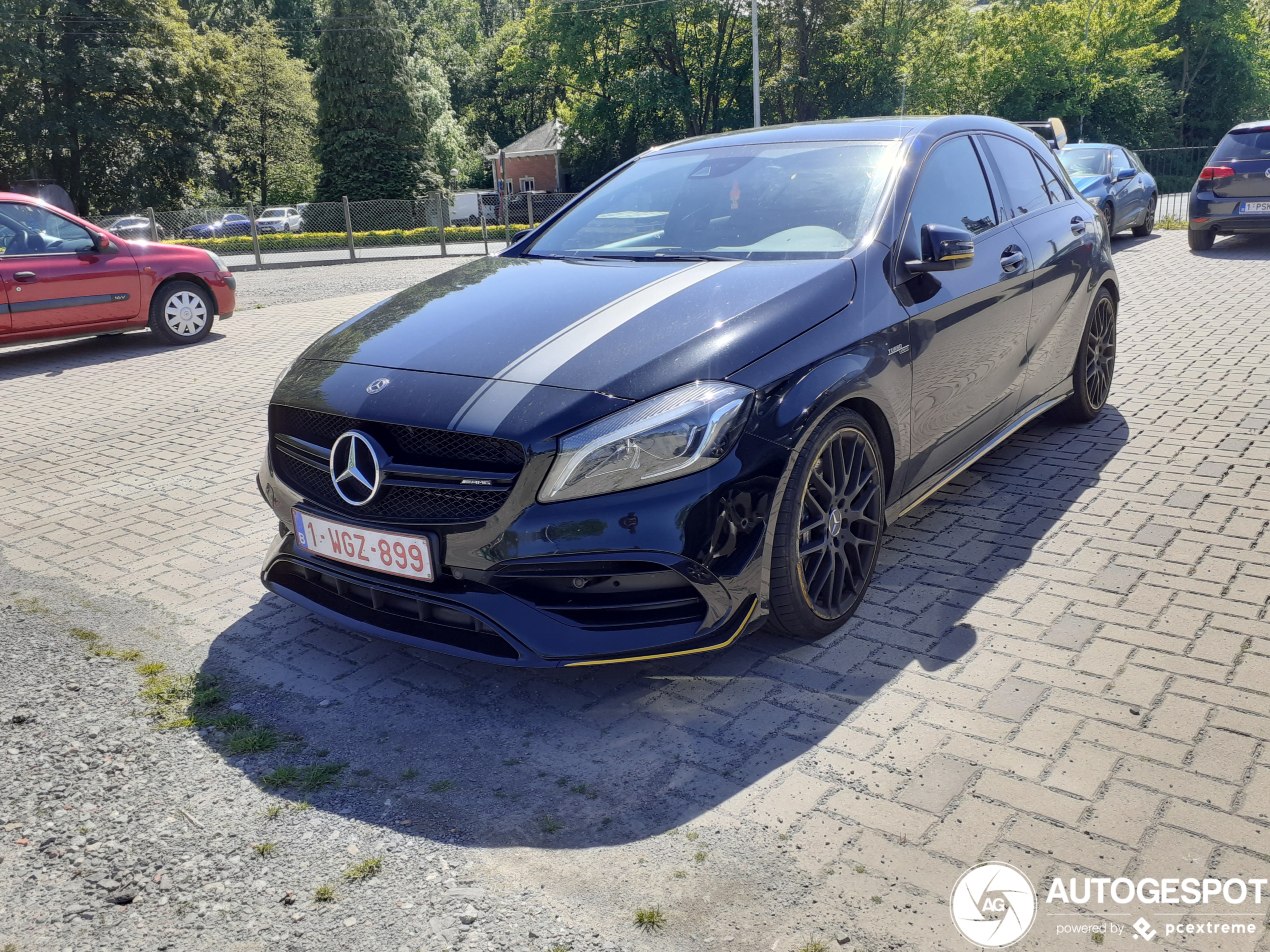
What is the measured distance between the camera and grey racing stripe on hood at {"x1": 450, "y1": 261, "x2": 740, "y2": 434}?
3010mm

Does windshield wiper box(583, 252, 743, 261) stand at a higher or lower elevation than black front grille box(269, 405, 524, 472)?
higher

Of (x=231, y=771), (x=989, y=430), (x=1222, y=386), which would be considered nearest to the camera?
(x=231, y=771)

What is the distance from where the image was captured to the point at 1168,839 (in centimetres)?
251

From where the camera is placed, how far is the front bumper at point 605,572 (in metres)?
2.91

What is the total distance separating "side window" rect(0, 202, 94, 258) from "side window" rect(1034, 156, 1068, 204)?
876 centimetres

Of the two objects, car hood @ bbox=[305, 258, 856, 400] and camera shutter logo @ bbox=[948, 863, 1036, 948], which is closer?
camera shutter logo @ bbox=[948, 863, 1036, 948]

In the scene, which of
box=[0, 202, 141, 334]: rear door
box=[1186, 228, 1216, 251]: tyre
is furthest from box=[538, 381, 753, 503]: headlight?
box=[1186, 228, 1216, 251]: tyre

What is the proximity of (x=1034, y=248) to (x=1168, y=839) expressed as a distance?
10.4 ft

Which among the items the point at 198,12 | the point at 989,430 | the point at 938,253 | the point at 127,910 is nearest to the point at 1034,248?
the point at 989,430

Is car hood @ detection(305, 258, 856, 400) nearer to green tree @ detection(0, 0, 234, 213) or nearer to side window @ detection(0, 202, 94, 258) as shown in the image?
side window @ detection(0, 202, 94, 258)

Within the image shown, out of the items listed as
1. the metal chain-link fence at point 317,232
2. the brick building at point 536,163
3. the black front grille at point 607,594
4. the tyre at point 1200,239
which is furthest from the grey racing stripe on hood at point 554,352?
the brick building at point 536,163

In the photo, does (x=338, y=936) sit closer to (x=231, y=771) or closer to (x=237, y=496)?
(x=231, y=771)

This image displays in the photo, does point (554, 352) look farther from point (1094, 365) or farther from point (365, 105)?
point (365, 105)

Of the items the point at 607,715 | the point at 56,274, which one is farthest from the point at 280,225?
the point at 607,715
